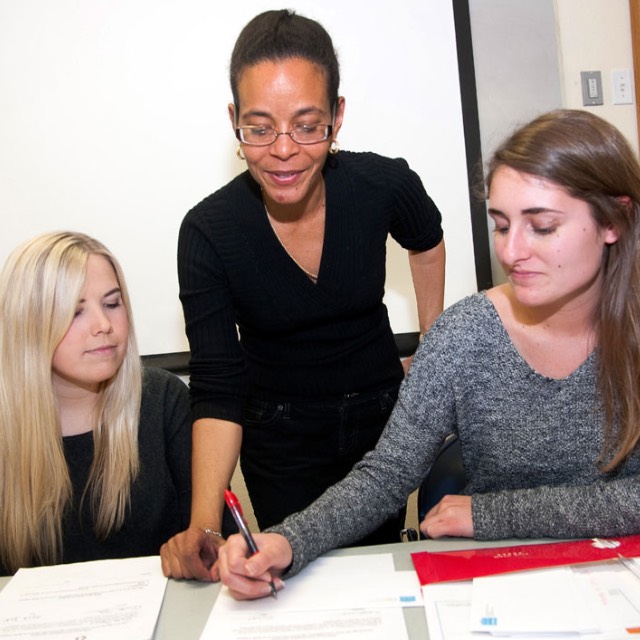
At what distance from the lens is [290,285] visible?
155 cm

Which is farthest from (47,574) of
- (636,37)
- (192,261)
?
(636,37)

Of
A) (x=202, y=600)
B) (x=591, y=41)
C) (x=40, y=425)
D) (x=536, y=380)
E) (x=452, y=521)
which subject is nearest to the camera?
(x=202, y=600)

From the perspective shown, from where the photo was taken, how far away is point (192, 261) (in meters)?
1.52

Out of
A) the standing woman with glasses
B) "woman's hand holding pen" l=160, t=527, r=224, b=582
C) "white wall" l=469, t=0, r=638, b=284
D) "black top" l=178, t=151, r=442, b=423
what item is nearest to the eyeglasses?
the standing woman with glasses

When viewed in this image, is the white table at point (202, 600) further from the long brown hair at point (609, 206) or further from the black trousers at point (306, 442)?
the black trousers at point (306, 442)

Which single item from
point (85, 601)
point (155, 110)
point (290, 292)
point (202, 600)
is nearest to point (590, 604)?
point (202, 600)

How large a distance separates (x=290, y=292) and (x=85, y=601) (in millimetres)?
727

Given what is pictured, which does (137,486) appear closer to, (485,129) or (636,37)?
(485,129)

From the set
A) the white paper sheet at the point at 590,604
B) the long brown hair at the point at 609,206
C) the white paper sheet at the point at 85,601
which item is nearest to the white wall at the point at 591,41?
the long brown hair at the point at 609,206

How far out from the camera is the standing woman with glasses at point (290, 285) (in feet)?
4.46

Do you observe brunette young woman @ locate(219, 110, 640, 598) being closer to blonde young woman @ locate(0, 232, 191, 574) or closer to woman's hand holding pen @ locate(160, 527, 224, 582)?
woman's hand holding pen @ locate(160, 527, 224, 582)

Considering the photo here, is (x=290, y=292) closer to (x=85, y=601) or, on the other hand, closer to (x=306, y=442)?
(x=306, y=442)

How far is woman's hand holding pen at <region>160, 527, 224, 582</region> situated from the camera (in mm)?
1121

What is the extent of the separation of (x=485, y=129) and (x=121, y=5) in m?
1.20
